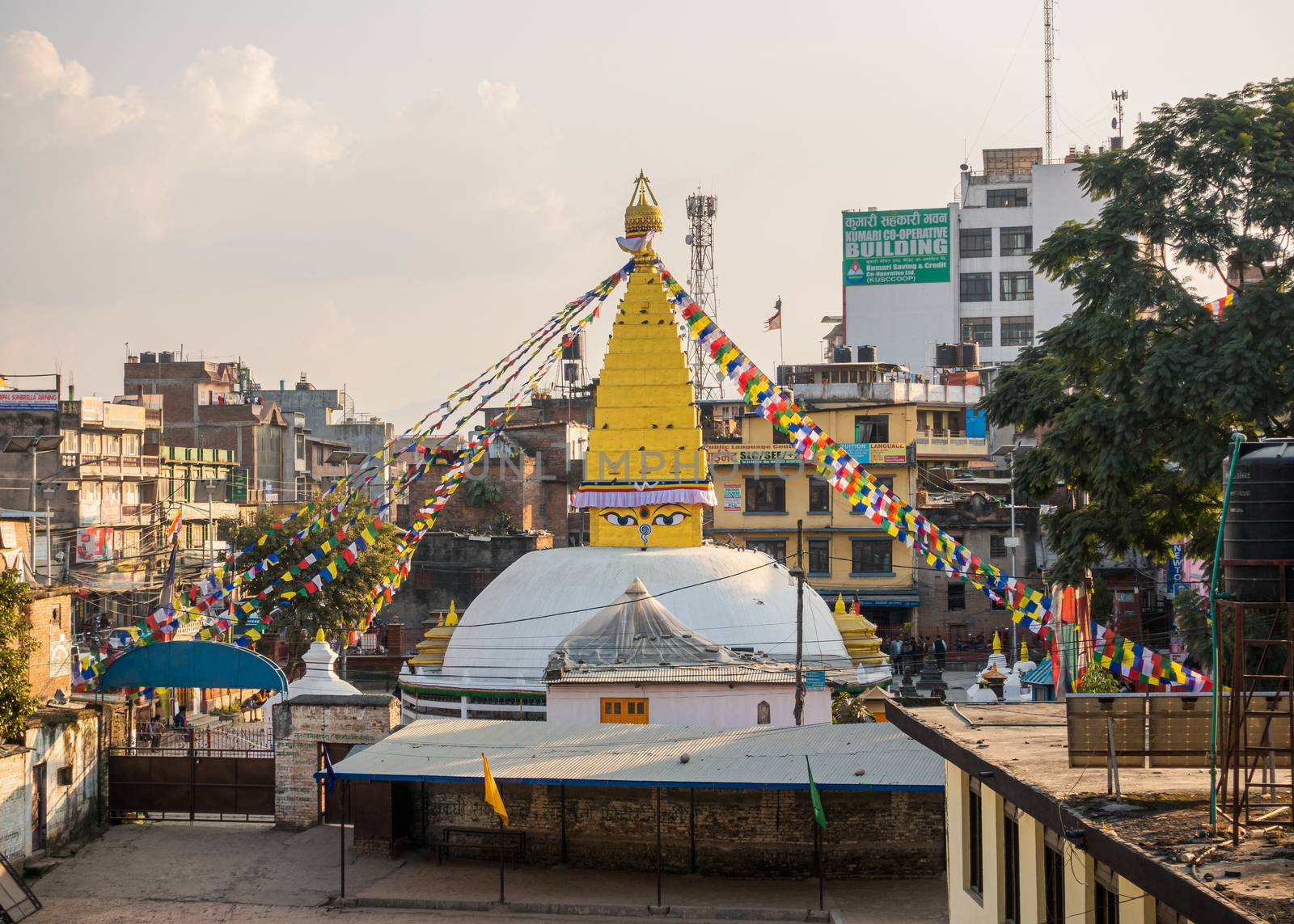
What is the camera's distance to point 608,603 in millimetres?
35531

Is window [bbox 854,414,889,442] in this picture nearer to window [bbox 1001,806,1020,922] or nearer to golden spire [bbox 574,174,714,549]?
golden spire [bbox 574,174,714,549]

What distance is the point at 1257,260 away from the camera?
2442 cm

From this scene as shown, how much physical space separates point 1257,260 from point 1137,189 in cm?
204

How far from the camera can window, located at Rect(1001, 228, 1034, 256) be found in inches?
3676

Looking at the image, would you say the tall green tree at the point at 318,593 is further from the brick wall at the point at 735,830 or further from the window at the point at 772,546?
the brick wall at the point at 735,830

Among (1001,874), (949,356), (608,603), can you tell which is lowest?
(1001,874)

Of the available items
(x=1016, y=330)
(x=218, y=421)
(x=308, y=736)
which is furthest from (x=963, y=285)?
(x=308, y=736)

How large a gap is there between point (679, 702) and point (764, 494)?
3543 centimetres

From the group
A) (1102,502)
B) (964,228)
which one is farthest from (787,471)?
(1102,502)

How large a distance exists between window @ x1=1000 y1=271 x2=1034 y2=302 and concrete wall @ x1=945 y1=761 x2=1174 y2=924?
77.3 metres

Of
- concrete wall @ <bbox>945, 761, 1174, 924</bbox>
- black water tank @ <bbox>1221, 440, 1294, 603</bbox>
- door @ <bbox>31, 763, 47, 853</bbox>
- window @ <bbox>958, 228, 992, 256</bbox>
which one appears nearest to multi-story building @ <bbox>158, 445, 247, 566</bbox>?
door @ <bbox>31, 763, 47, 853</bbox>

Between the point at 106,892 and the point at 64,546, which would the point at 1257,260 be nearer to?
the point at 106,892

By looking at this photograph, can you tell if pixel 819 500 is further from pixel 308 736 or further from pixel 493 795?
pixel 493 795

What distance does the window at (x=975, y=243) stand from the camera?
94.1 metres
